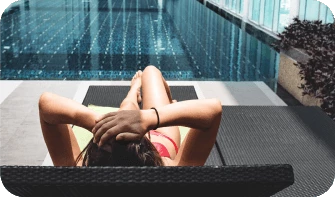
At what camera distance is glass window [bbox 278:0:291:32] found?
985cm

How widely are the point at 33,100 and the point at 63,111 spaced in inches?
152

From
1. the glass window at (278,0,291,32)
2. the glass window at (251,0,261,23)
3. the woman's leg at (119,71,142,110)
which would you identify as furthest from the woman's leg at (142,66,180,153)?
the glass window at (251,0,261,23)

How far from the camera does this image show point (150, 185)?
4.97 feet

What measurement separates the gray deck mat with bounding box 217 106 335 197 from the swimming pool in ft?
10.5

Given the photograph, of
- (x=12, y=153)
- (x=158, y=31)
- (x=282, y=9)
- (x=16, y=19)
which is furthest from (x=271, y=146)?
(x=16, y=19)

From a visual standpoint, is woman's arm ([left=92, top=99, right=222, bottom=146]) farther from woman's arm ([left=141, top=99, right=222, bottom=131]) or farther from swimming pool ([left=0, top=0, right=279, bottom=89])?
swimming pool ([left=0, top=0, right=279, bottom=89])

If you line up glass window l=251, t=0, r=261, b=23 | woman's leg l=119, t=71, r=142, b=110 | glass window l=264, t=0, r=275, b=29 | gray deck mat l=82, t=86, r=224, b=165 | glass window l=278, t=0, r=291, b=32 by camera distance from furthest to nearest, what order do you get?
glass window l=251, t=0, r=261, b=23, glass window l=264, t=0, r=275, b=29, glass window l=278, t=0, r=291, b=32, gray deck mat l=82, t=86, r=224, b=165, woman's leg l=119, t=71, r=142, b=110

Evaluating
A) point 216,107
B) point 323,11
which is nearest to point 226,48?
point 323,11

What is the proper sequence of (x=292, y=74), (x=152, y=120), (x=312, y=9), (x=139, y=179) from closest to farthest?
(x=139, y=179), (x=152, y=120), (x=292, y=74), (x=312, y=9)

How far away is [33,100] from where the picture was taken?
222 inches

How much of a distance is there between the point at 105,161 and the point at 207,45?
8.19 m

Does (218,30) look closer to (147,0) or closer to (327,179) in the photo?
(147,0)

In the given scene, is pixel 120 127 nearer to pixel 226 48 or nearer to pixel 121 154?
pixel 121 154

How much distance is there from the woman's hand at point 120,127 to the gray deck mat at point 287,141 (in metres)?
1.03
